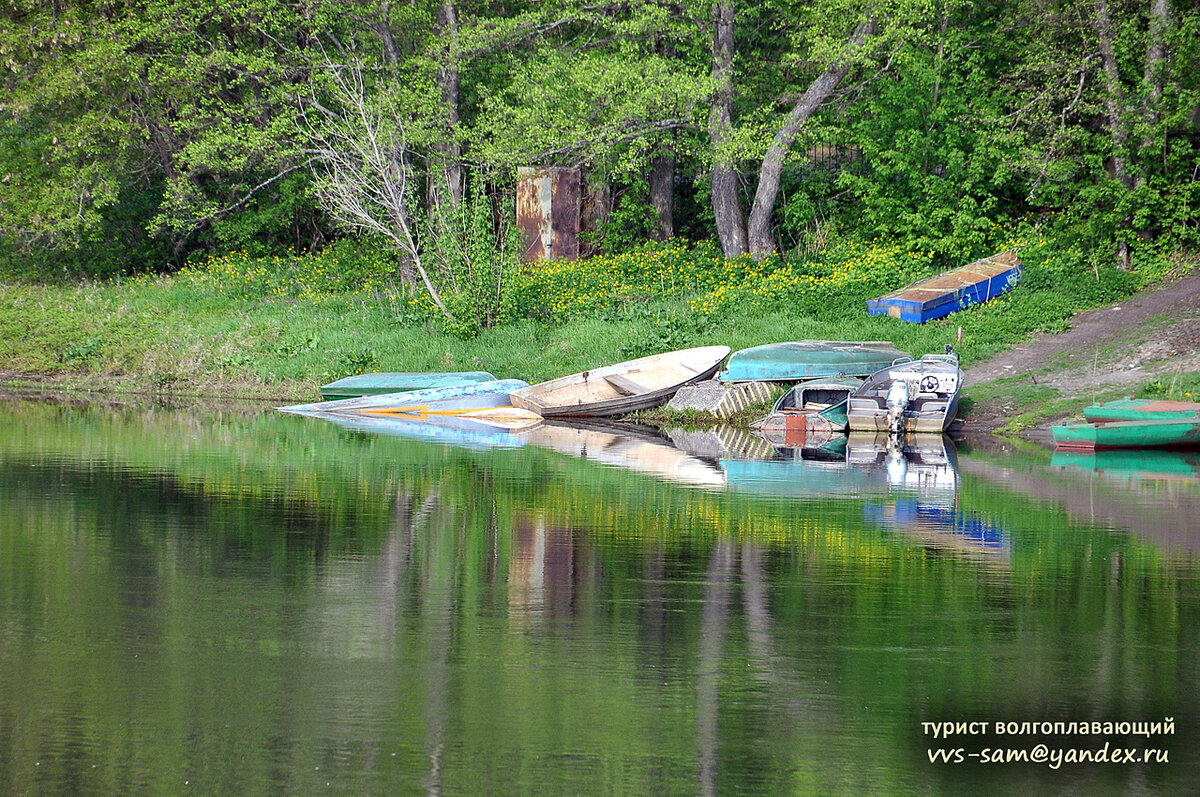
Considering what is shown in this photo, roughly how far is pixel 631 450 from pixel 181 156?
19145 millimetres

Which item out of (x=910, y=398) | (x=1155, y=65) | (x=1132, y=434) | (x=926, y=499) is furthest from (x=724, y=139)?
(x=926, y=499)

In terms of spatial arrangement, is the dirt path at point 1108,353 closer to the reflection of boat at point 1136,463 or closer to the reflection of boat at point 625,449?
the reflection of boat at point 1136,463

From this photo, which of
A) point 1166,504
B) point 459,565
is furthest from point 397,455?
point 1166,504

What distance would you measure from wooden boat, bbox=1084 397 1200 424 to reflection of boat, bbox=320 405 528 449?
9444 mm


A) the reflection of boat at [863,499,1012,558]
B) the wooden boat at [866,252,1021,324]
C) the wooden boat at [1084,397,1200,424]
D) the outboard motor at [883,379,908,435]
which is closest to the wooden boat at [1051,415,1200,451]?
the wooden boat at [1084,397,1200,424]

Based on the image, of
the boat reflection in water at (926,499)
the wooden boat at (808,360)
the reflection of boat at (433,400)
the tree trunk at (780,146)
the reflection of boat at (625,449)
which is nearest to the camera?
the boat reflection in water at (926,499)

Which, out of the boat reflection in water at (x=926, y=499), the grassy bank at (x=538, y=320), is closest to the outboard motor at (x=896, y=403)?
the boat reflection in water at (x=926, y=499)

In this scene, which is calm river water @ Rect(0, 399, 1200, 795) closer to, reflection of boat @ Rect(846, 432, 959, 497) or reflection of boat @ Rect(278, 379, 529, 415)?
reflection of boat @ Rect(846, 432, 959, 497)

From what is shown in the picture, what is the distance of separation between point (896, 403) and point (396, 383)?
34.5ft

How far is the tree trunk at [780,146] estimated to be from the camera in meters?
30.8

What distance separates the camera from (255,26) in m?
34.2

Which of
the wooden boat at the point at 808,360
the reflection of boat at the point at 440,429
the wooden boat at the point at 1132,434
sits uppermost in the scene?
the wooden boat at the point at 808,360

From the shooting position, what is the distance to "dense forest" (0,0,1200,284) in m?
29.1

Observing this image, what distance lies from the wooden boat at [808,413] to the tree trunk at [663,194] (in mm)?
12242
